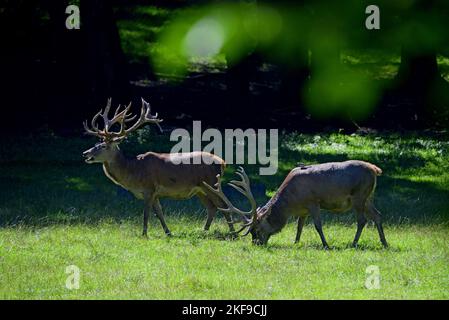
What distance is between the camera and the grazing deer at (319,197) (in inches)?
463

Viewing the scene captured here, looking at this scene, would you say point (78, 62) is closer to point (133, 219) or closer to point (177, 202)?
point (177, 202)

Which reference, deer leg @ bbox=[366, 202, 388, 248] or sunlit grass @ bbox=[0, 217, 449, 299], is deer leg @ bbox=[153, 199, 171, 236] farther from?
deer leg @ bbox=[366, 202, 388, 248]

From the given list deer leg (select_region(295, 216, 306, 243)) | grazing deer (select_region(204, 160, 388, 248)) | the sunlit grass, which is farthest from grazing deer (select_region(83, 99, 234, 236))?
deer leg (select_region(295, 216, 306, 243))

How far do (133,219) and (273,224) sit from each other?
9.78 feet

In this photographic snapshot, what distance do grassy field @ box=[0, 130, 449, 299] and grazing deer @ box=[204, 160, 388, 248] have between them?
29cm

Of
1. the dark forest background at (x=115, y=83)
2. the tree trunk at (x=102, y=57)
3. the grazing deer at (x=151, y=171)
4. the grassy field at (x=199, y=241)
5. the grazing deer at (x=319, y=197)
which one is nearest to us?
the grassy field at (x=199, y=241)

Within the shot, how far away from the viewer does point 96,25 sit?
2139 cm

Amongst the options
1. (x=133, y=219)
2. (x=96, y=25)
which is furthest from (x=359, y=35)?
(x=96, y=25)

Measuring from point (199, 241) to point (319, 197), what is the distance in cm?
165

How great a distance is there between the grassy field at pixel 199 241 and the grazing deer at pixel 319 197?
0.29 metres

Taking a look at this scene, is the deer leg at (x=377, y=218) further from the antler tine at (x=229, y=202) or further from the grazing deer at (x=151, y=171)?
A: the grazing deer at (x=151, y=171)

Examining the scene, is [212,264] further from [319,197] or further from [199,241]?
[319,197]

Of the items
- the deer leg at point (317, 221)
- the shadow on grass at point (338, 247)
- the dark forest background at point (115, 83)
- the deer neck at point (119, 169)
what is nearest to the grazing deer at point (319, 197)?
the deer leg at point (317, 221)

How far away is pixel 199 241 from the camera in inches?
474
